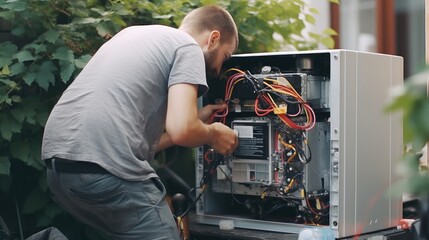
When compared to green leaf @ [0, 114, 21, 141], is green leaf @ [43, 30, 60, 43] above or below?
above

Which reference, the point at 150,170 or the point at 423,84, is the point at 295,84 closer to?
the point at 150,170

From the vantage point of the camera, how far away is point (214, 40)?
3.09m

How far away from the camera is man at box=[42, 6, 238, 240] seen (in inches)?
105

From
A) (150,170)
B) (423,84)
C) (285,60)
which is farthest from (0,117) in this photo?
(423,84)

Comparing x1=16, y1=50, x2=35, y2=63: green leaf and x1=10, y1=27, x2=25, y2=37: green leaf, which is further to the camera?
x1=10, y1=27, x2=25, y2=37: green leaf

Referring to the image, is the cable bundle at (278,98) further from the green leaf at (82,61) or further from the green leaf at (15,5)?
the green leaf at (15,5)

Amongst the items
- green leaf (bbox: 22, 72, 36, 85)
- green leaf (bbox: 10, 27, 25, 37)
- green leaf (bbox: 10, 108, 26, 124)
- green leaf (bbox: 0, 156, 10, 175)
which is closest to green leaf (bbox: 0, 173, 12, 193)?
green leaf (bbox: 0, 156, 10, 175)

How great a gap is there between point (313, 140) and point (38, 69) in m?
1.36

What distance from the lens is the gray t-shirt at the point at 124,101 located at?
8.79ft

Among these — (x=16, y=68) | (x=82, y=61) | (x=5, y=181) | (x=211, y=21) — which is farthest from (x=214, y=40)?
(x=5, y=181)

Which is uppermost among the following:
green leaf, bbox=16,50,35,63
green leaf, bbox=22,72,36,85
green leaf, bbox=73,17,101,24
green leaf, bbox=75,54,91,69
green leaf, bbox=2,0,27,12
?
green leaf, bbox=2,0,27,12

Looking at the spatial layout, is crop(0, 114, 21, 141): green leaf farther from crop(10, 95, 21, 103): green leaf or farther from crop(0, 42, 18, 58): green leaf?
crop(0, 42, 18, 58): green leaf

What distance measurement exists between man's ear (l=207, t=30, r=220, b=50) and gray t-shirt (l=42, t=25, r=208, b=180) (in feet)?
0.60

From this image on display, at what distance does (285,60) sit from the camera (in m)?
3.37
